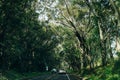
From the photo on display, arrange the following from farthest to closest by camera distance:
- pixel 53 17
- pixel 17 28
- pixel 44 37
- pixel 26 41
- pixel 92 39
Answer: pixel 44 37 < pixel 92 39 < pixel 26 41 < pixel 53 17 < pixel 17 28

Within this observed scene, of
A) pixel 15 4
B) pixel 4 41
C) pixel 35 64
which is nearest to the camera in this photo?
pixel 15 4

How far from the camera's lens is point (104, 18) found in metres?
39.4

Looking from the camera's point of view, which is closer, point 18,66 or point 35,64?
point 18,66

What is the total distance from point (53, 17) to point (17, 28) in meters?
7.74

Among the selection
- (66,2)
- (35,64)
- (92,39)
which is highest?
(66,2)

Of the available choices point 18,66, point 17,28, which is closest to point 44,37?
point 18,66

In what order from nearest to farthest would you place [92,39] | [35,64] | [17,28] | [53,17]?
[17,28] → [53,17] → [92,39] → [35,64]

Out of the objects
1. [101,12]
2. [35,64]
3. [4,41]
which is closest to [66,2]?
[101,12]

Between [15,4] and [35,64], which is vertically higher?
[15,4]

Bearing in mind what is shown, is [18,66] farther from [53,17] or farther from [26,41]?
[53,17]

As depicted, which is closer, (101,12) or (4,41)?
(101,12)

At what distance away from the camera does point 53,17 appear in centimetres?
4375

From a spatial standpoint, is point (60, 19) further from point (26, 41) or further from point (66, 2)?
point (26, 41)

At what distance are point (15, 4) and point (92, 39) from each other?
33818mm
